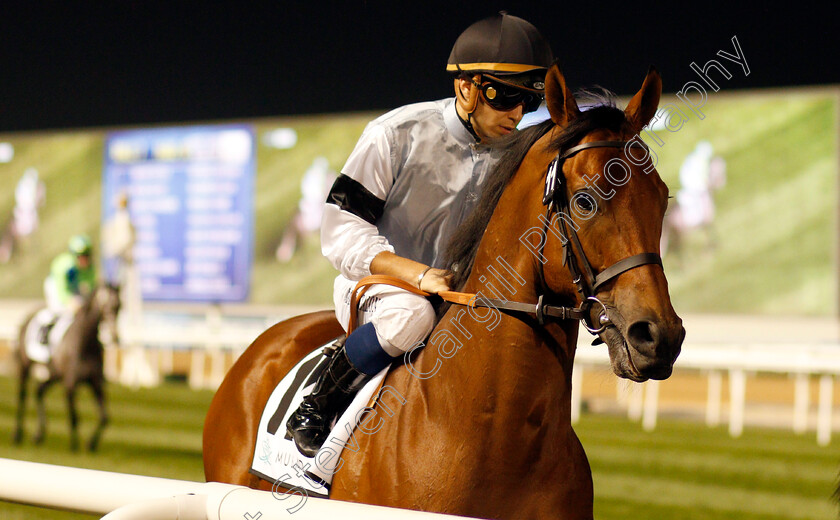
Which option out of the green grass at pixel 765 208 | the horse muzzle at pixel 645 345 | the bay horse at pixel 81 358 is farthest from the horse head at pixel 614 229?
the green grass at pixel 765 208

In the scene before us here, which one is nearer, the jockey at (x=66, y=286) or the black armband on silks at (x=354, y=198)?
the black armband on silks at (x=354, y=198)

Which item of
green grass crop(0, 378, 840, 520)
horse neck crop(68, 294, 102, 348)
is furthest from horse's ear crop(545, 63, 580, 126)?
horse neck crop(68, 294, 102, 348)

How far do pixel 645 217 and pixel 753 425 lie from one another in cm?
756

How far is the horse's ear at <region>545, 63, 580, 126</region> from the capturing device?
1887 mm

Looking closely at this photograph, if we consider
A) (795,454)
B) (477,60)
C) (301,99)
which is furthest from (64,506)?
(301,99)

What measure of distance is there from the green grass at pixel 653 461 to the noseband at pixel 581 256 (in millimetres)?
3434

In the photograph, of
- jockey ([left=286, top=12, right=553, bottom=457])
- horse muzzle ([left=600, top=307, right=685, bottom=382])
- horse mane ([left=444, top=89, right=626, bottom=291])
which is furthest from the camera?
jockey ([left=286, top=12, right=553, bottom=457])

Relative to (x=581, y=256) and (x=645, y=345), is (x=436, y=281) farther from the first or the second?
(x=645, y=345)

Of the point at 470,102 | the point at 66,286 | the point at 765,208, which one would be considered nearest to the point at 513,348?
the point at 470,102

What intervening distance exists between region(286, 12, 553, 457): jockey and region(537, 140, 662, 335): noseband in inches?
11.7

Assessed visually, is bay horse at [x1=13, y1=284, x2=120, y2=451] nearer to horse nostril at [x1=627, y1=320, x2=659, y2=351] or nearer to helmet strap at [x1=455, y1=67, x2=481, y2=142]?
→ helmet strap at [x1=455, y1=67, x2=481, y2=142]

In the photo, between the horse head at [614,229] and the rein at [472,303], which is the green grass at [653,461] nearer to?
the rein at [472,303]

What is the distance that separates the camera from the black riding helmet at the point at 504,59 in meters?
2.21

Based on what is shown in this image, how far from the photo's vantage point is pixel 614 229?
1.76 m
